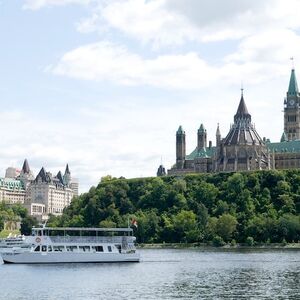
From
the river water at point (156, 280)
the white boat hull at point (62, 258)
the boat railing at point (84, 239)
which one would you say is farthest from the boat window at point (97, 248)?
Answer: the river water at point (156, 280)

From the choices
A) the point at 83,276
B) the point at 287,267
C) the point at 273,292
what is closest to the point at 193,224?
the point at 287,267

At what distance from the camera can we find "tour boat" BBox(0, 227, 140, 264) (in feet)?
393

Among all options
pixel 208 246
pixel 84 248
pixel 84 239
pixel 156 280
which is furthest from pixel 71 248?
pixel 208 246

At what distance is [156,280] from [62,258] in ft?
105

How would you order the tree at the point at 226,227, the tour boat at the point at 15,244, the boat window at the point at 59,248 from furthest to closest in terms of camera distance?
the tree at the point at 226,227 < the tour boat at the point at 15,244 < the boat window at the point at 59,248

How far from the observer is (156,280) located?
9156cm

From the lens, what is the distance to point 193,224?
197 metres

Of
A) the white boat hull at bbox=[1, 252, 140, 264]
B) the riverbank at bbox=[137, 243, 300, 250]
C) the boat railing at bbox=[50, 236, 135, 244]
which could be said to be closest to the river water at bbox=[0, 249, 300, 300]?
the white boat hull at bbox=[1, 252, 140, 264]

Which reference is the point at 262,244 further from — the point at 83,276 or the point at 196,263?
the point at 83,276

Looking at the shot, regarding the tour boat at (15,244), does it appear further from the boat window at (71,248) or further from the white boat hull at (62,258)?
the boat window at (71,248)

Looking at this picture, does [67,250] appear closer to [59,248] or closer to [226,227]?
[59,248]

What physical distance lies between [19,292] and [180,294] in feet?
51.5

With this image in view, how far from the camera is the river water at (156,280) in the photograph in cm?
7544

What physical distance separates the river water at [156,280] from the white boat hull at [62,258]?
3621mm
